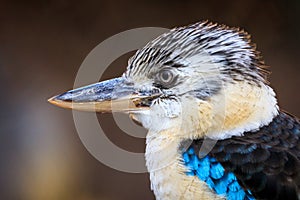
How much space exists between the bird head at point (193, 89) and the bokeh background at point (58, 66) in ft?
6.61

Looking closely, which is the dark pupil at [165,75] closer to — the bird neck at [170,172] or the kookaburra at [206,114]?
the kookaburra at [206,114]

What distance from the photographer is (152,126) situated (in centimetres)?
195

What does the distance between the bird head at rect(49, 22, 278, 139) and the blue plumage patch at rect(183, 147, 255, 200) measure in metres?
0.09

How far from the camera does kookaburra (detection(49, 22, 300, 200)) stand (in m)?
1.73

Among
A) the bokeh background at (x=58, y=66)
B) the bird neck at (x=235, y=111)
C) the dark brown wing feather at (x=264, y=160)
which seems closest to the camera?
the dark brown wing feather at (x=264, y=160)

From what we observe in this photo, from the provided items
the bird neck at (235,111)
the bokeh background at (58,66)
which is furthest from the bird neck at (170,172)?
the bokeh background at (58,66)

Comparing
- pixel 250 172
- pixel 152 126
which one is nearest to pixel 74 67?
pixel 152 126

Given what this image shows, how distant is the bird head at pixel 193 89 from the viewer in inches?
72.9

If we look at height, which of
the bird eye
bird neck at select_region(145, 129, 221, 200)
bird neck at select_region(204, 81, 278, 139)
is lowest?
bird neck at select_region(145, 129, 221, 200)

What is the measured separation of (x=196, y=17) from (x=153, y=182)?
2343 mm

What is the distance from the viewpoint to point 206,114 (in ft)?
6.06

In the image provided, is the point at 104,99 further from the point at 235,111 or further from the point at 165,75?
the point at 235,111

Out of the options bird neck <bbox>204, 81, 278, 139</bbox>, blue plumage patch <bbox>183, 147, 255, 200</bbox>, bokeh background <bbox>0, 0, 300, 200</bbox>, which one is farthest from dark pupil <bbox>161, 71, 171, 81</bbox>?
bokeh background <bbox>0, 0, 300, 200</bbox>

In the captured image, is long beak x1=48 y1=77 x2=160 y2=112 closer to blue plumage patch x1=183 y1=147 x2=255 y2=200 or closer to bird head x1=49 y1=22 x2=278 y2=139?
bird head x1=49 y1=22 x2=278 y2=139
